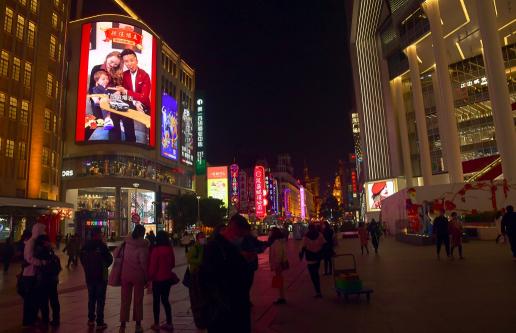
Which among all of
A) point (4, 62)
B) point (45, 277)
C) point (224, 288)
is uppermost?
point (4, 62)

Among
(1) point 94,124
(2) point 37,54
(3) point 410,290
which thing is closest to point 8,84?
(2) point 37,54

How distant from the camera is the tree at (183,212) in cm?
5628

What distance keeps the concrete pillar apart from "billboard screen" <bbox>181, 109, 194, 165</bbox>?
127ft

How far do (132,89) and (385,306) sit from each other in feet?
195

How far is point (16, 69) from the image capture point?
39688 mm

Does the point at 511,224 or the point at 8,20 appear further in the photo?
the point at 8,20

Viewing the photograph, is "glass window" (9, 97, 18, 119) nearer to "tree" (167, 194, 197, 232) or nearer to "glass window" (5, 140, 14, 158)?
"glass window" (5, 140, 14, 158)

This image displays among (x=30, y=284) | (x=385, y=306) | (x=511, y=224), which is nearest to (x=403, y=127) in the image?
(x=511, y=224)

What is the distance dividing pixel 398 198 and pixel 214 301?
3498cm

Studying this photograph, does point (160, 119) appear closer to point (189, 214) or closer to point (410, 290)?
point (189, 214)

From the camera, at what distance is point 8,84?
38375 mm

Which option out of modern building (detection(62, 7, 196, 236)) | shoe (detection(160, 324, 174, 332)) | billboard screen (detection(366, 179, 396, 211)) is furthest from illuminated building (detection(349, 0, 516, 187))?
modern building (detection(62, 7, 196, 236))

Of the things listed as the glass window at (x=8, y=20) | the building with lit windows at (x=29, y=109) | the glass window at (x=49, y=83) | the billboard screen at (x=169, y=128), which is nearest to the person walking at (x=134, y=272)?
the building with lit windows at (x=29, y=109)

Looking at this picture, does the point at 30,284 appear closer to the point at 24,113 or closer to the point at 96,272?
the point at 96,272
